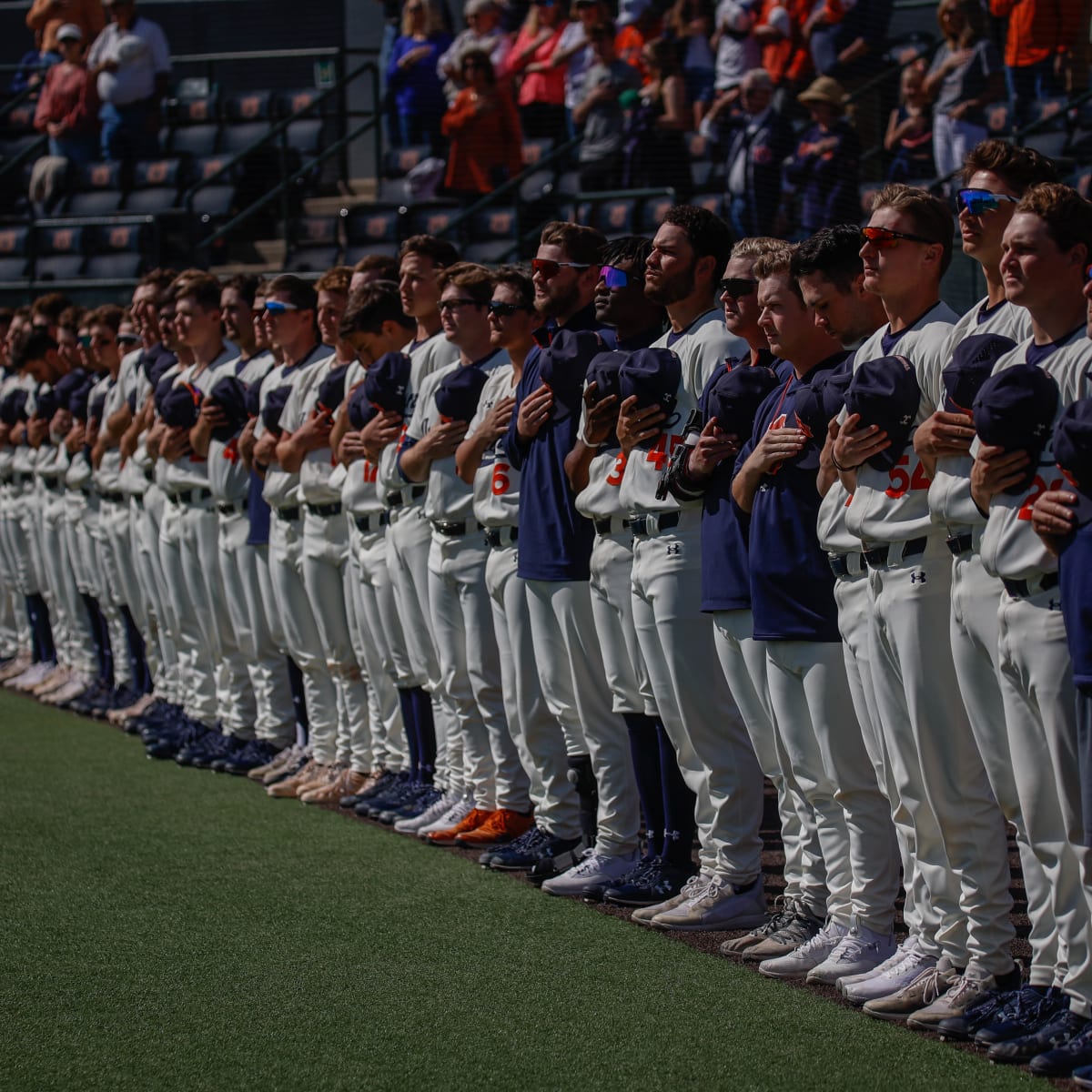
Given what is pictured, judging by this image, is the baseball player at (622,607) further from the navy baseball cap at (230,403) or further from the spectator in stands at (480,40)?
the spectator in stands at (480,40)

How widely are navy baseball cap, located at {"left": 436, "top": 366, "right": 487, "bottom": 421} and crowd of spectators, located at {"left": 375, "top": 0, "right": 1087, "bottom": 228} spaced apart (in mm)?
4505

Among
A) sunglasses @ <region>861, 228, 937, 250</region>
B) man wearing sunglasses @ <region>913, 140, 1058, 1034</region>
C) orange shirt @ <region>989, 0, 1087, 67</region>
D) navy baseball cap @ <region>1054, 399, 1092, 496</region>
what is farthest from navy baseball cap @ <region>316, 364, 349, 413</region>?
orange shirt @ <region>989, 0, 1087, 67</region>

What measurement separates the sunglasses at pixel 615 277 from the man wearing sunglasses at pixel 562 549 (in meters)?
0.22

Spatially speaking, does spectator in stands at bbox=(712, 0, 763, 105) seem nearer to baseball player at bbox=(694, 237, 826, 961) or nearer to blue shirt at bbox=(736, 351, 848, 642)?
baseball player at bbox=(694, 237, 826, 961)

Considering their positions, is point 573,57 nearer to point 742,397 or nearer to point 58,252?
point 58,252

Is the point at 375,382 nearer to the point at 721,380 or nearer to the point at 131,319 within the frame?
the point at 721,380

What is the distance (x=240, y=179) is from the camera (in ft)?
49.0

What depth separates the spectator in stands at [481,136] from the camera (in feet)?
41.5

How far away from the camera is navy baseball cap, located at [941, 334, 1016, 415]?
3.84 meters

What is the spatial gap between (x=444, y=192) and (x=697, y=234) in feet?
28.3

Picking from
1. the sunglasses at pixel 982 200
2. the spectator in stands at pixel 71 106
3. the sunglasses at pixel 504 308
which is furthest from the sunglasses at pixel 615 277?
the spectator in stands at pixel 71 106

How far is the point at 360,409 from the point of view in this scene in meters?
6.82

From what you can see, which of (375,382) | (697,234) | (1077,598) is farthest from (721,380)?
(375,382)

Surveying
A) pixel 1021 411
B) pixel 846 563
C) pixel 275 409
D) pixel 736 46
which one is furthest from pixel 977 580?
pixel 736 46
